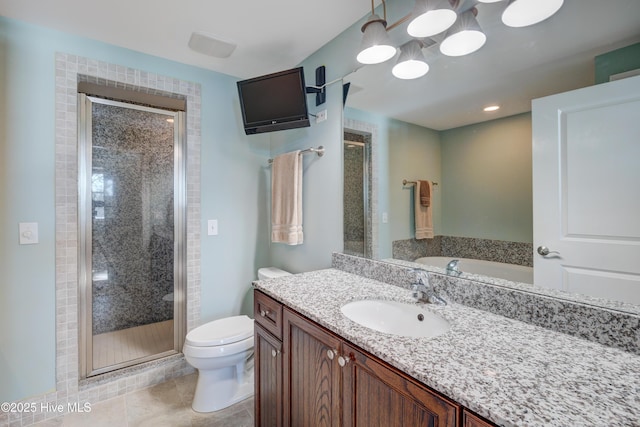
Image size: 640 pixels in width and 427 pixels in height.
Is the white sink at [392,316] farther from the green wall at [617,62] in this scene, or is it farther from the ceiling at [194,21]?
the ceiling at [194,21]

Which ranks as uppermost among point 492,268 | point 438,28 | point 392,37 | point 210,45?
point 210,45

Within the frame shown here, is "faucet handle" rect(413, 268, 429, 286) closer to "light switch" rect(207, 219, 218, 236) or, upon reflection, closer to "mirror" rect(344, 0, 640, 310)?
"mirror" rect(344, 0, 640, 310)

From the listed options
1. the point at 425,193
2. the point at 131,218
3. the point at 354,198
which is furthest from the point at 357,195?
the point at 131,218

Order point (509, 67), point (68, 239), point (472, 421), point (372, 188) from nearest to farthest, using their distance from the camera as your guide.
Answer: point (472, 421) < point (509, 67) < point (372, 188) < point (68, 239)

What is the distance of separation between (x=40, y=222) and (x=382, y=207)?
2033mm

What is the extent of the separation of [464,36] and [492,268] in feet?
3.22

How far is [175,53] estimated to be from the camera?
204 cm

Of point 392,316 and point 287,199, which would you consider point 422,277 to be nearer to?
point 392,316

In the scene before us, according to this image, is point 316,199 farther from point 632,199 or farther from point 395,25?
point 632,199

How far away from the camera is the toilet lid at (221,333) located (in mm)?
1751

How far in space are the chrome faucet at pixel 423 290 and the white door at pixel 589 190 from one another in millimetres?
381

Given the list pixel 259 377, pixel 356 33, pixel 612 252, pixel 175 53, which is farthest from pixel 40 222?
pixel 612 252

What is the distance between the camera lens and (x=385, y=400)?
807mm

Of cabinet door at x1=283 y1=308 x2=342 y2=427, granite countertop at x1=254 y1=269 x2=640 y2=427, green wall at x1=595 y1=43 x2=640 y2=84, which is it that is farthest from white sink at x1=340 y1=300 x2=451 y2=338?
green wall at x1=595 y1=43 x2=640 y2=84
